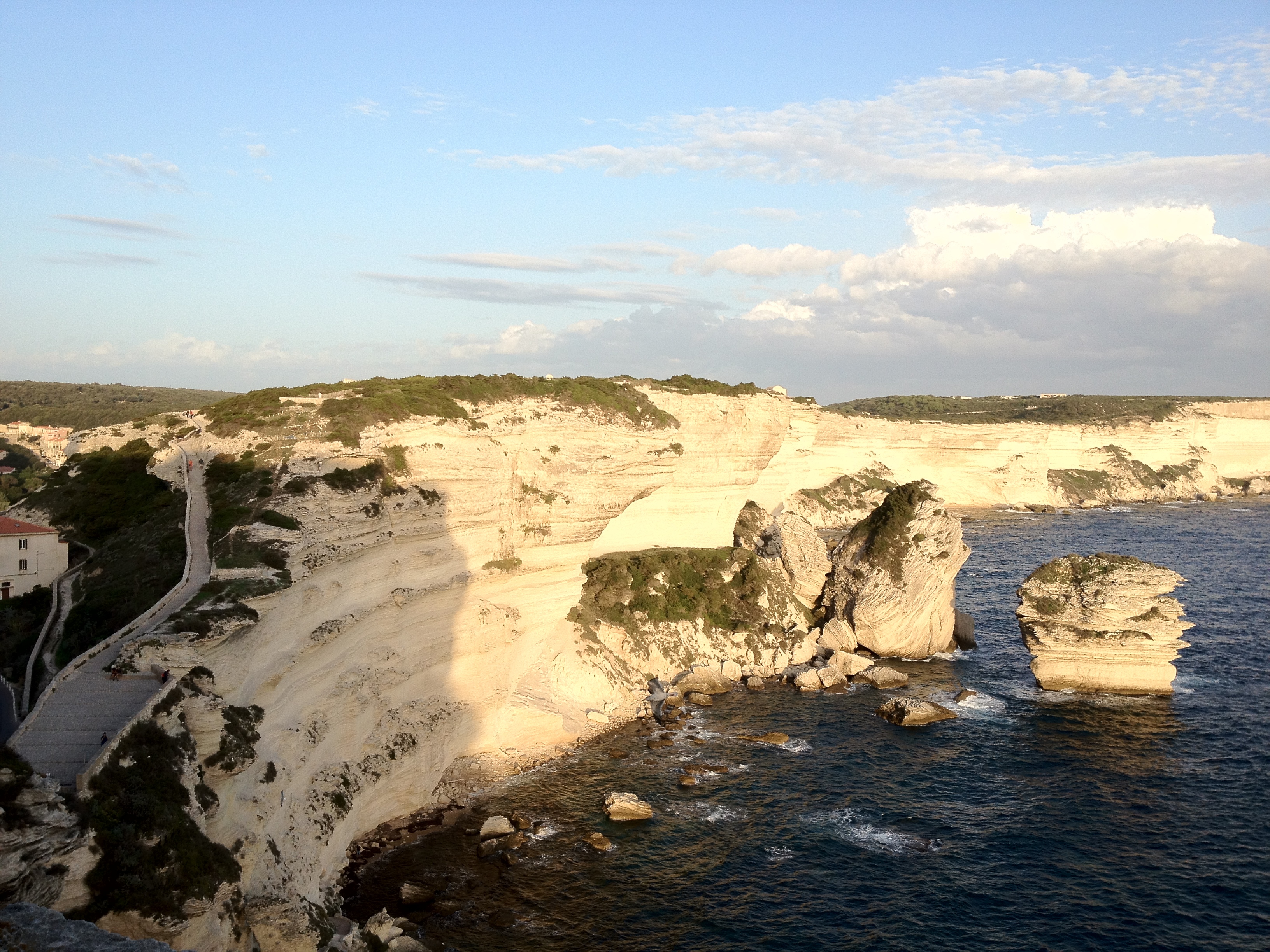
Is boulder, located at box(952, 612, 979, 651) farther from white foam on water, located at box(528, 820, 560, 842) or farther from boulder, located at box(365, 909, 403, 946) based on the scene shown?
boulder, located at box(365, 909, 403, 946)

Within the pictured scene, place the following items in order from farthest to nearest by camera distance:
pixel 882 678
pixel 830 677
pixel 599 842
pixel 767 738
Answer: pixel 882 678, pixel 830 677, pixel 767 738, pixel 599 842

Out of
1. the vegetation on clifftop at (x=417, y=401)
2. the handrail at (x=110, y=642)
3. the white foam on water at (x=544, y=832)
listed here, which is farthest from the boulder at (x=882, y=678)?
the handrail at (x=110, y=642)

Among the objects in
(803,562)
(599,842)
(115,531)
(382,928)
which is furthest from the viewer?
(803,562)

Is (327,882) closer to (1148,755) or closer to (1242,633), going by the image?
(1148,755)

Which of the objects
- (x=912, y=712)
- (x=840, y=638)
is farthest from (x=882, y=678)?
(x=912, y=712)

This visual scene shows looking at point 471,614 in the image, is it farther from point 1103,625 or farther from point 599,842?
point 1103,625

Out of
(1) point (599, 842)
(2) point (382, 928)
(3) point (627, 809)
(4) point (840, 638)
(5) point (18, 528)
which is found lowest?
(1) point (599, 842)

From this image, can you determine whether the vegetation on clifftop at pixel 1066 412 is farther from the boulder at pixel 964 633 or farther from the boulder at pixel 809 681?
the boulder at pixel 809 681

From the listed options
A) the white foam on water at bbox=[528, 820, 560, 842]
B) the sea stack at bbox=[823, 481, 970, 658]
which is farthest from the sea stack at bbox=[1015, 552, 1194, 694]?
the white foam on water at bbox=[528, 820, 560, 842]

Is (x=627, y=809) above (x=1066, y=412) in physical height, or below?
below
